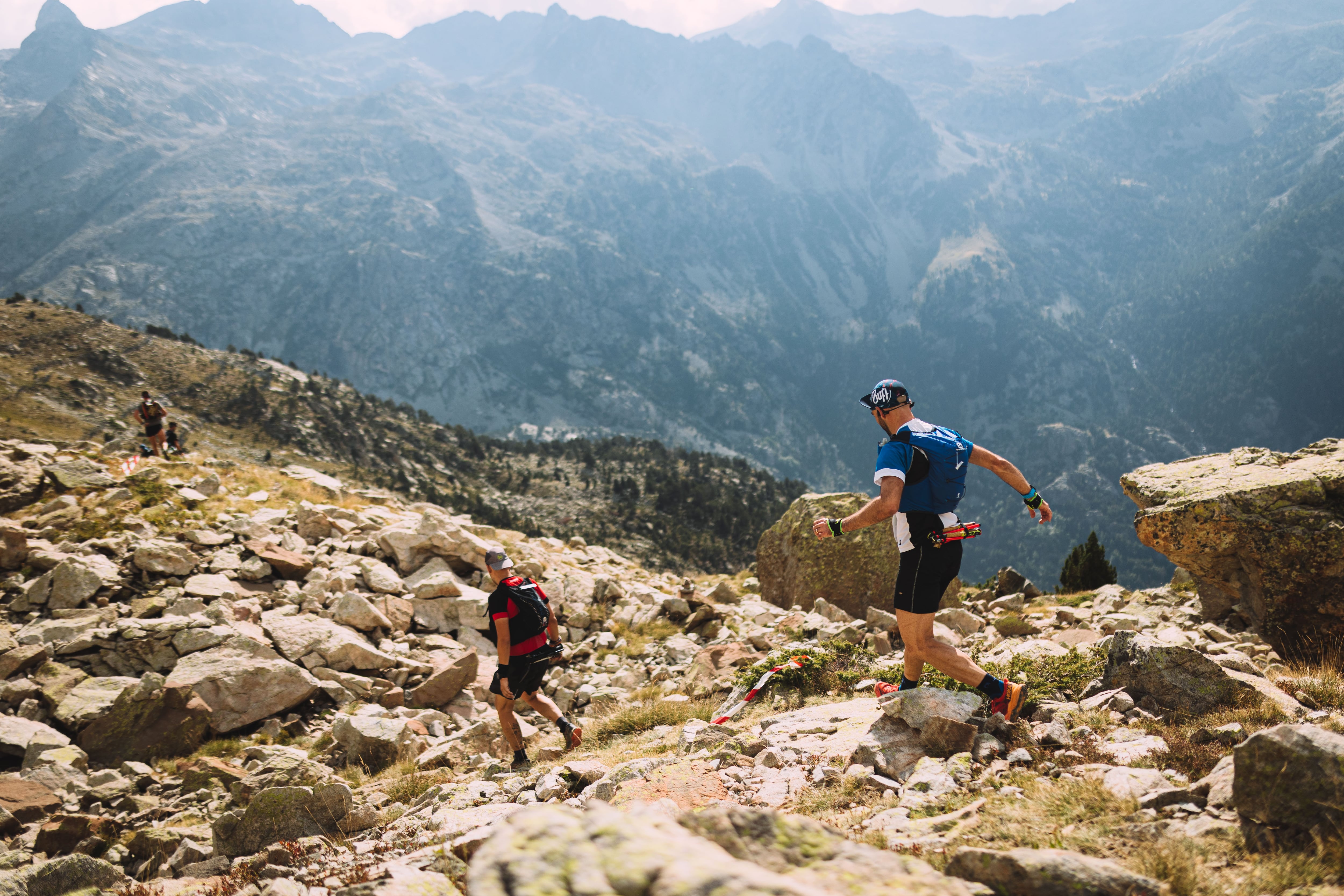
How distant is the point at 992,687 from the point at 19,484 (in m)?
17.4

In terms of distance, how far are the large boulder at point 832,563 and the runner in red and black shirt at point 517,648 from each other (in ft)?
24.6

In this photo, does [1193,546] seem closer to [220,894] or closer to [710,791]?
[710,791]

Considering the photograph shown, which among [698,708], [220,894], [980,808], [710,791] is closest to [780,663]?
[698,708]

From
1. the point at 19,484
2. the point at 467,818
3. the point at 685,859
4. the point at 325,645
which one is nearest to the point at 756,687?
the point at 467,818

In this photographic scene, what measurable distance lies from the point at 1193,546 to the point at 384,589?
1252 cm

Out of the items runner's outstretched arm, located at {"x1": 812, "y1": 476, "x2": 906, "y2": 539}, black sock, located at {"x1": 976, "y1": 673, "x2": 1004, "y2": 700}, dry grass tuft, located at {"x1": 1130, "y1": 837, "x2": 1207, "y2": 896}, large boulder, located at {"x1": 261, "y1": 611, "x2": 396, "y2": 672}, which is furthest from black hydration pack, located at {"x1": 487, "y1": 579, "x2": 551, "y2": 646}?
dry grass tuft, located at {"x1": 1130, "y1": 837, "x2": 1207, "y2": 896}

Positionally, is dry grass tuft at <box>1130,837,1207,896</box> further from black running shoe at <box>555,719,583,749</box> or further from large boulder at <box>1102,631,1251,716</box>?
black running shoe at <box>555,719,583,749</box>

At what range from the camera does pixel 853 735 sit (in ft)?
18.3

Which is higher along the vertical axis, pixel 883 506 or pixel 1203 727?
pixel 883 506

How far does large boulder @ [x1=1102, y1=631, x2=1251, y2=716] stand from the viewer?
5.09 m

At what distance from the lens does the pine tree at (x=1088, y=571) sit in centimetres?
2119

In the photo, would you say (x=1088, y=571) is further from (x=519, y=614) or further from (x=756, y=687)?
(x=519, y=614)

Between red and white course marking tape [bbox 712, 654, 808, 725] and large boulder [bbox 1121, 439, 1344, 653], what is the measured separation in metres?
4.95

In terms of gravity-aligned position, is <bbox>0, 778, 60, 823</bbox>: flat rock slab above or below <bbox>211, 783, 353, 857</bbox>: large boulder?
below
